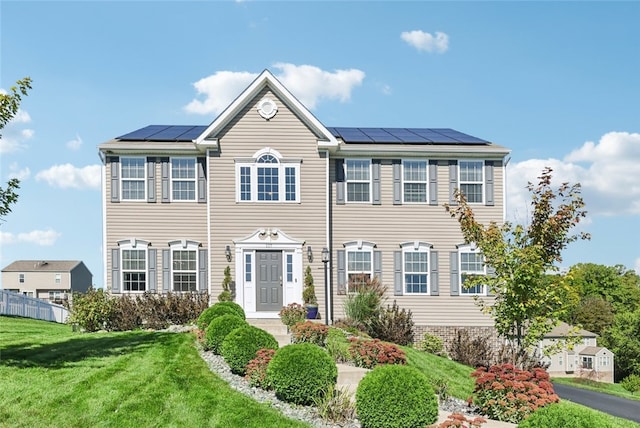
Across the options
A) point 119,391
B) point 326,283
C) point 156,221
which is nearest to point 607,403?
point 326,283

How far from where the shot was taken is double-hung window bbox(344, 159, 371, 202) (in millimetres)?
21875

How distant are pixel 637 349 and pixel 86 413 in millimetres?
45899

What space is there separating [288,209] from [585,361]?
39711 millimetres

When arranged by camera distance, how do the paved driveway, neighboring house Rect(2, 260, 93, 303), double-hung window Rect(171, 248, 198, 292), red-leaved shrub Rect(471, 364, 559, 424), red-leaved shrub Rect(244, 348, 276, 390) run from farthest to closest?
neighboring house Rect(2, 260, 93, 303) → double-hung window Rect(171, 248, 198, 292) → the paved driveway → red-leaved shrub Rect(244, 348, 276, 390) → red-leaved shrub Rect(471, 364, 559, 424)

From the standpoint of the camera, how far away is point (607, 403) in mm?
20734

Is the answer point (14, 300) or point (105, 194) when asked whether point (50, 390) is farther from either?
point (14, 300)

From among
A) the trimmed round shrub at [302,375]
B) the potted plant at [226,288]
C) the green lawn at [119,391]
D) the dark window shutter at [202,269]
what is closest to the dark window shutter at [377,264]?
the potted plant at [226,288]

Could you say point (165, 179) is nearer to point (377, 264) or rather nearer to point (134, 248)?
point (134, 248)

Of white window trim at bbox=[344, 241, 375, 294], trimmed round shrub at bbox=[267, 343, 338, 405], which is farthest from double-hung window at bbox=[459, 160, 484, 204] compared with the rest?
trimmed round shrub at bbox=[267, 343, 338, 405]

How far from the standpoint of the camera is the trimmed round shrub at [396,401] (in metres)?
8.87

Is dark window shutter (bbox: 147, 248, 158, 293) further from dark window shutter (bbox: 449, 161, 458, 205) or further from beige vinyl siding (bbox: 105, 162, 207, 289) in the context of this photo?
dark window shutter (bbox: 449, 161, 458, 205)

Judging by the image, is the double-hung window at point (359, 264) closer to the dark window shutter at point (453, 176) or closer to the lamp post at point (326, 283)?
the lamp post at point (326, 283)

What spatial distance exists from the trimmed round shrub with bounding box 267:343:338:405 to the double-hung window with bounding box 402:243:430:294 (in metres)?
11.6

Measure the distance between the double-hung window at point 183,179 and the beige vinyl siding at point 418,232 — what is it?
15.7 ft
